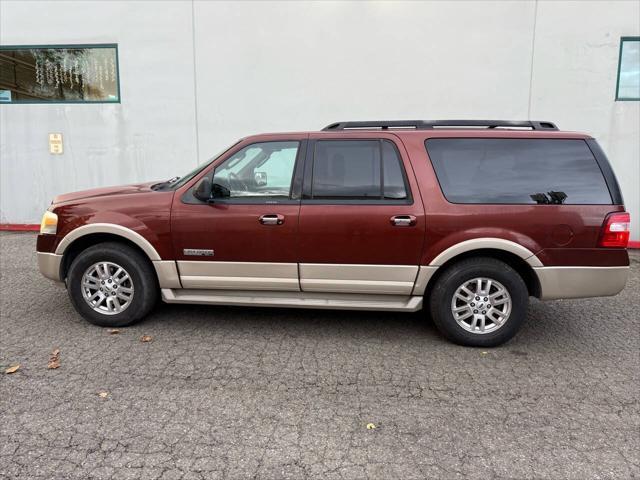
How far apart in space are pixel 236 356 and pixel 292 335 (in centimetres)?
64

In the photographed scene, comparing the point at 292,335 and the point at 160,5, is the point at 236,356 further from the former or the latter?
the point at 160,5

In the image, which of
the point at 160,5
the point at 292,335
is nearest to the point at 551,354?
the point at 292,335

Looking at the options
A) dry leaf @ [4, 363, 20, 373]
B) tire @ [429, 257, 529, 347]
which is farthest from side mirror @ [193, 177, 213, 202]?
tire @ [429, 257, 529, 347]

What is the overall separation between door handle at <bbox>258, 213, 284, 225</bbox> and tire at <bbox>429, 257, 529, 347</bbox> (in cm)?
145

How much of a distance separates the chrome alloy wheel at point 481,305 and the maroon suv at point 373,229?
0.01 meters

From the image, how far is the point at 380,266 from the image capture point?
419 centimetres

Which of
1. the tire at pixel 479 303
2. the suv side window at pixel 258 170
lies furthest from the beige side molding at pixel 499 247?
the suv side window at pixel 258 170

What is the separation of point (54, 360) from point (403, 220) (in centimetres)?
304

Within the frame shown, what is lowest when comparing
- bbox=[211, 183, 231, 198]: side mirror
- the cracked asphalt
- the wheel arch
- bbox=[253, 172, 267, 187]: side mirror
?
the cracked asphalt

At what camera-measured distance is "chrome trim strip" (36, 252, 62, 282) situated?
15.0 ft

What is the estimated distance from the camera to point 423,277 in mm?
4168

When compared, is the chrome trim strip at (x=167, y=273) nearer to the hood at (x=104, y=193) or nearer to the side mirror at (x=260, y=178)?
the hood at (x=104, y=193)

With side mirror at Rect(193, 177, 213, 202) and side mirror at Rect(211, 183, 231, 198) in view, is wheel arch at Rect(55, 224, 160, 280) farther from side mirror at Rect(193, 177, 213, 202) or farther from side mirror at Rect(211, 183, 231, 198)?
side mirror at Rect(211, 183, 231, 198)

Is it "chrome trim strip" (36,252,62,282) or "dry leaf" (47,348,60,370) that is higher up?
"chrome trim strip" (36,252,62,282)
